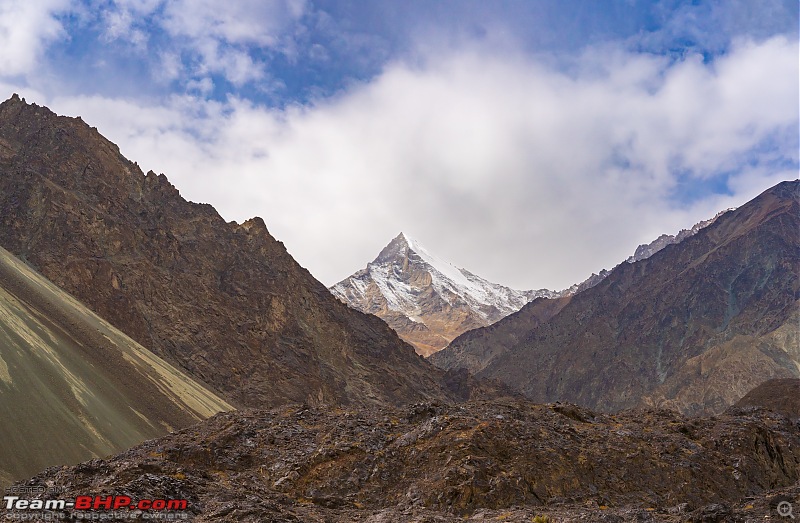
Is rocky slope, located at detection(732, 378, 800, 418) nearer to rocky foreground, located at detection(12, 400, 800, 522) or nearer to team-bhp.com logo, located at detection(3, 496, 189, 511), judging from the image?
rocky foreground, located at detection(12, 400, 800, 522)

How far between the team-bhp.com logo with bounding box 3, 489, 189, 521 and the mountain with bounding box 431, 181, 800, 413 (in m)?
93.7

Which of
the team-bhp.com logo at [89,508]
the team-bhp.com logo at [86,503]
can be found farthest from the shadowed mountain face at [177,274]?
the team-bhp.com logo at [89,508]

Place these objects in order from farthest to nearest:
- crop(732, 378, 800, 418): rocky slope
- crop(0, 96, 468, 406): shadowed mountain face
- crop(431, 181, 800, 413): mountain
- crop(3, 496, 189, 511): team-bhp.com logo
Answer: crop(431, 181, 800, 413): mountain < crop(0, 96, 468, 406): shadowed mountain face < crop(732, 378, 800, 418): rocky slope < crop(3, 496, 189, 511): team-bhp.com logo

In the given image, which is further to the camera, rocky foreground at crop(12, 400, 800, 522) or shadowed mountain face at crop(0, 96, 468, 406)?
shadowed mountain face at crop(0, 96, 468, 406)

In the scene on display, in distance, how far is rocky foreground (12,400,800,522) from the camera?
40.4ft

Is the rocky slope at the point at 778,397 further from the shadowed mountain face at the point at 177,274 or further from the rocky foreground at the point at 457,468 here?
the shadowed mountain face at the point at 177,274

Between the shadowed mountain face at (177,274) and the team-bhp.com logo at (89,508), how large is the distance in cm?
5660

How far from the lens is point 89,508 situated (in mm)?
10781

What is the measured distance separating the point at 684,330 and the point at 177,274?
290ft

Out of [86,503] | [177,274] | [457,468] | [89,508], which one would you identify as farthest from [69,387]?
[177,274]

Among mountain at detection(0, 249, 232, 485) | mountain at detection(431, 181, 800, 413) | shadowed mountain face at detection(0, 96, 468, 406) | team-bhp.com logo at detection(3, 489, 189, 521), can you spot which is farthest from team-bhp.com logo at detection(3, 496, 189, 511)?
mountain at detection(431, 181, 800, 413)

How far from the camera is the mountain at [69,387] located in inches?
1105

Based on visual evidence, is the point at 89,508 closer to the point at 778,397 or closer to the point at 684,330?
the point at 778,397

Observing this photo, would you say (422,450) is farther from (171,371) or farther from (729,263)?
(729,263)
